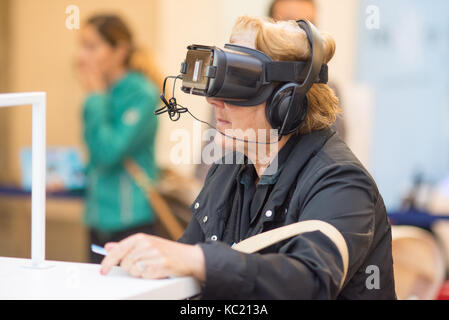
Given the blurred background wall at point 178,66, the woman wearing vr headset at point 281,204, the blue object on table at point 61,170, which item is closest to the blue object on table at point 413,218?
the blurred background wall at point 178,66

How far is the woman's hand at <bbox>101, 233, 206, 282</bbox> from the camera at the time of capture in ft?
3.93

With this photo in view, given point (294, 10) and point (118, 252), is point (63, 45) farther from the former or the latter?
point (118, 252)

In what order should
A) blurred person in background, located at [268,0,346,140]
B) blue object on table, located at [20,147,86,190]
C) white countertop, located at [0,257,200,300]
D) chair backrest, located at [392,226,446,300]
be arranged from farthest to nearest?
blue object on table, located at [20,147,86,190]
blurred person in background, located at [268,0,346,140]
chair backrest, located at [392,226,446,300]
white countertop, located at [0,257,200,300]

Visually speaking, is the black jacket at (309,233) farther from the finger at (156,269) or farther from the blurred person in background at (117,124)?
the blurred person in background at (117,124)

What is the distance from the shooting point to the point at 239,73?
142cm

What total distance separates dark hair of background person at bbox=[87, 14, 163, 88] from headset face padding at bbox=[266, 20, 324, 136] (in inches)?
71.3

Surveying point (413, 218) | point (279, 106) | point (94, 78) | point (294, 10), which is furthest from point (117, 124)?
point (279, 106)

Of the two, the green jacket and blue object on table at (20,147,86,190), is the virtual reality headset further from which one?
blue object on table at (20,147,86,190)

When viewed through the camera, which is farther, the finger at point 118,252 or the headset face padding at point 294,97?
the headset face padding at point 294,97

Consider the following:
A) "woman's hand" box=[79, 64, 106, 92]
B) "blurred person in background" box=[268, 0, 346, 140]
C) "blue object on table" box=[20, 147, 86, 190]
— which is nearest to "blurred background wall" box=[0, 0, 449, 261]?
"blue object on table" box=[20, 147, 86, 190]

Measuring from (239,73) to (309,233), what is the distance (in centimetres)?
37

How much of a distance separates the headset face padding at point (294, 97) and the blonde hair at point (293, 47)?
26 millimetres

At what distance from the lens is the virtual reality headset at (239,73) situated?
55.2 inches

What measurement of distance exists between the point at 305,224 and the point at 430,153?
13.9ft
